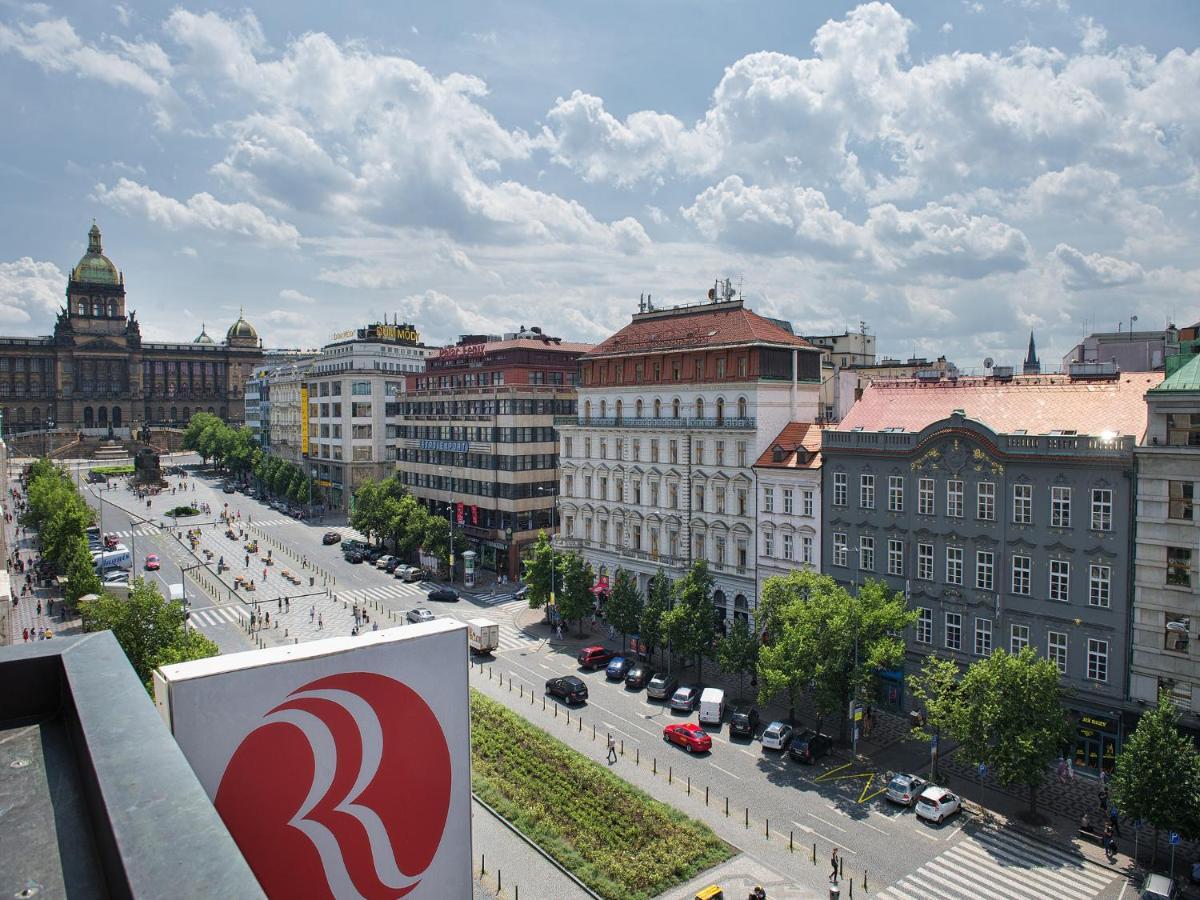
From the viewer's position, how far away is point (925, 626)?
167ft

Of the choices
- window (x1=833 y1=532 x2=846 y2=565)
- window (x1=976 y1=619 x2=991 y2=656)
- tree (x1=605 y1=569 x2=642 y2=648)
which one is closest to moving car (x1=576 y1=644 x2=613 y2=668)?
tree (x1=605 y1=569 x2=642 y2=648)

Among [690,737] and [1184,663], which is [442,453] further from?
[1184,663]

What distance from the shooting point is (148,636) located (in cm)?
4391

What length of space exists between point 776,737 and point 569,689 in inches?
536

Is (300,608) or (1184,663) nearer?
(1184,663)

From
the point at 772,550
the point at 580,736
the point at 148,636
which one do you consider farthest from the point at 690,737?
the point at 148,636

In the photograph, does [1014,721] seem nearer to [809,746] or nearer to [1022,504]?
[809,746]

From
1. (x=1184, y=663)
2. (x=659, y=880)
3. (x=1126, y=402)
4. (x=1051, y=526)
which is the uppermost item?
(x=1126, y=402)

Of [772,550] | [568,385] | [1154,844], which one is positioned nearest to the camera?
[1154,844]

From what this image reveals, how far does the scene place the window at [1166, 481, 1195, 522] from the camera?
1603 inches

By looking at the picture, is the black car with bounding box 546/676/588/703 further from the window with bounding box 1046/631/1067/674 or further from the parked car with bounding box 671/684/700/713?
the window with bounding box 1046/631/1067/674

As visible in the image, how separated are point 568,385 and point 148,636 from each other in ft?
187

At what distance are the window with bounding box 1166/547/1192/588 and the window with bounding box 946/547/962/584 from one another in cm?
1038

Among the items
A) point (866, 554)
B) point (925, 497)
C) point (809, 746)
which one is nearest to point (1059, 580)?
point (925, 497)
